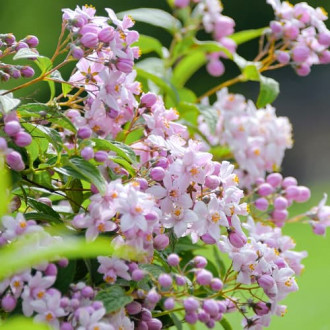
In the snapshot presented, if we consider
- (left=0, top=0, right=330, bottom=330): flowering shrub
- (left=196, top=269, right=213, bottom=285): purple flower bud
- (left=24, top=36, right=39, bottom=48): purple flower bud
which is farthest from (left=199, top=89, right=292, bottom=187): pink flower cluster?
(left=196, top=269, right=213, bottom=285): purple flower bud

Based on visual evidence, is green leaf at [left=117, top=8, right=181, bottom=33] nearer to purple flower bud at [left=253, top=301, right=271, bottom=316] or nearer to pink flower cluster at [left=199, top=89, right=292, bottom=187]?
pink flower cluster at [left=199, top=89, right=292, bottom=187]

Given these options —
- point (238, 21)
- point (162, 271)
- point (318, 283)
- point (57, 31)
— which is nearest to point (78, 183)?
point (162, 271)

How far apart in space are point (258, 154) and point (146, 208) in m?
0.83

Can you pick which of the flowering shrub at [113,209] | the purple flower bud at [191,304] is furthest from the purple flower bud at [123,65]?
the purple flower bud at [191,304]

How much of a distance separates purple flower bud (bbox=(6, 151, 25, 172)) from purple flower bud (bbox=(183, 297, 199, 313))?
27cm

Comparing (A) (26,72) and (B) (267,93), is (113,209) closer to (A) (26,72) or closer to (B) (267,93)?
(A) (26,72)

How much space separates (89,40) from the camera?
112 centimetres

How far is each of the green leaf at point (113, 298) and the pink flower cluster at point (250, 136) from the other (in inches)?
30.3

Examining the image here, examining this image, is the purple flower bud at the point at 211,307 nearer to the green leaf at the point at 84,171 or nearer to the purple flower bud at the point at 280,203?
the green leaf at the point at 84,171

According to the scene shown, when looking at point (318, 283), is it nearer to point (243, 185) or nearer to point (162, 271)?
Result: point (243, 185)

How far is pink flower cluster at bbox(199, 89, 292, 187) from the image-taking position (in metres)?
1.82

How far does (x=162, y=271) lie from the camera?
1147mm

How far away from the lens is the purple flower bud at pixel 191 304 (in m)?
1.01

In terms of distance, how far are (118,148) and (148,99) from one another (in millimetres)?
134
